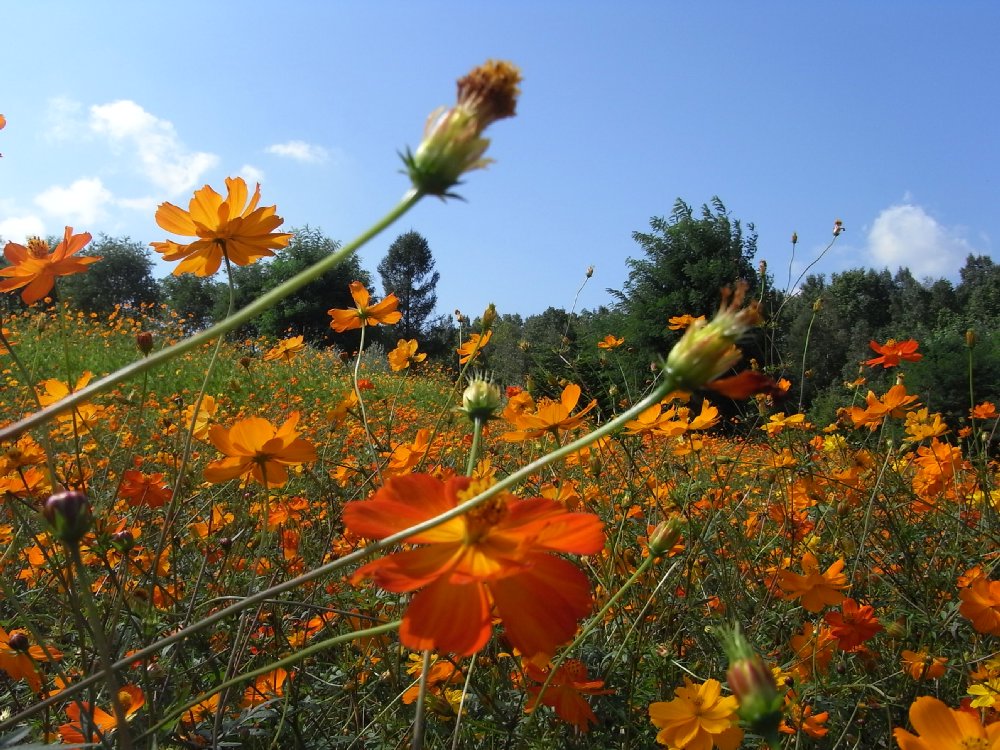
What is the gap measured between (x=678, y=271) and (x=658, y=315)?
4.41ft

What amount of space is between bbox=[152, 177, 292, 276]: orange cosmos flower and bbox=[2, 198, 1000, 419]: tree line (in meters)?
0.07

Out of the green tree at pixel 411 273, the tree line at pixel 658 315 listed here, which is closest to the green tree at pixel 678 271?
the tree line at pixel 658 315

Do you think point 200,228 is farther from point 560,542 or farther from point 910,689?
point 910,689

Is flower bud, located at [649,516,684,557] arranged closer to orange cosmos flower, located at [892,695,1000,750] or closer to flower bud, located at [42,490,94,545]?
orange cosmos flower, located at [892,695,1000,750]

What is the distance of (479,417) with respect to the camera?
708mm

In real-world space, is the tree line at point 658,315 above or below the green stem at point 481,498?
above

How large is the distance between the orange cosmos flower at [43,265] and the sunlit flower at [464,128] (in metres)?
0.67

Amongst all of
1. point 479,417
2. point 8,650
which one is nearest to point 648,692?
point 479,417

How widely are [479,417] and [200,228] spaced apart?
1.47 ft

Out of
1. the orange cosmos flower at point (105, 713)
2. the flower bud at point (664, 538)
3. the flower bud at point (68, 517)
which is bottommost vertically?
the orange cosmos flower at point (105, 713)

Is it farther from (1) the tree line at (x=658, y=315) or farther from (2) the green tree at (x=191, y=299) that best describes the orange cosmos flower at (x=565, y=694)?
(2) the green tree at (x=191, y=299)

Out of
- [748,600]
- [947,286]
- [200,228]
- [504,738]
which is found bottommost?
[504,738]

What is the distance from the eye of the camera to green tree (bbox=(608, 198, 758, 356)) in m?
11.6

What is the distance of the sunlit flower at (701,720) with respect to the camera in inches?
33.6
